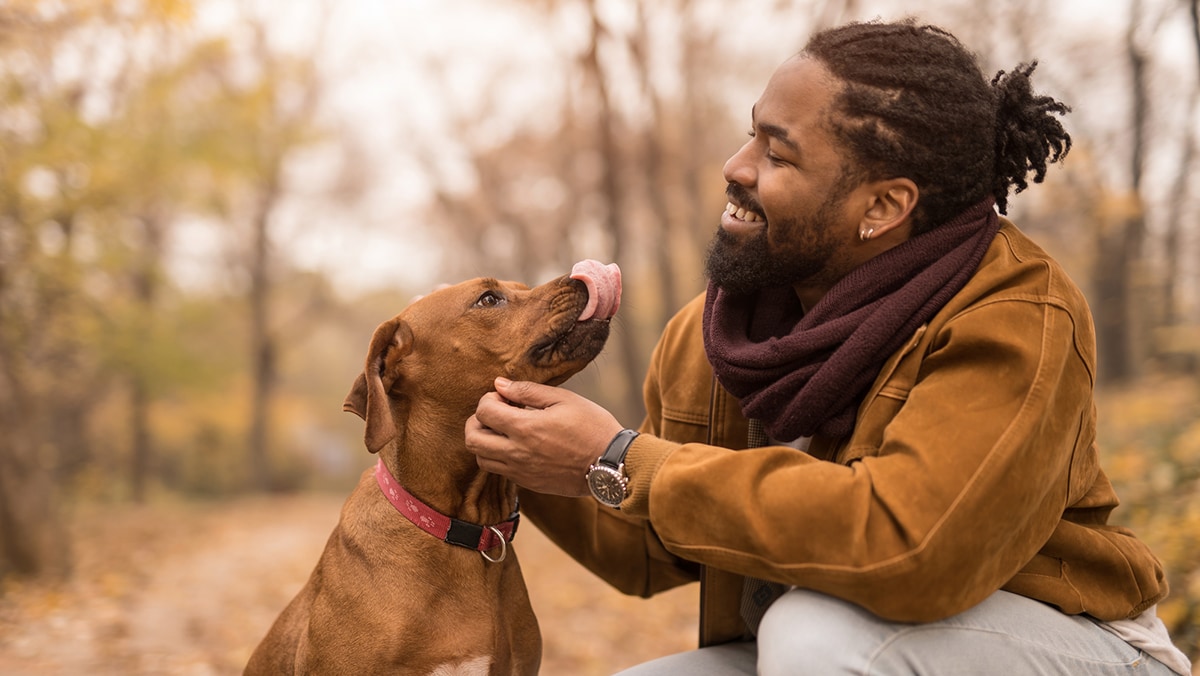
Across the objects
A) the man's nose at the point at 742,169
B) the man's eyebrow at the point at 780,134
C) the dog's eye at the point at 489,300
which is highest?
the man's eyebrow at the point at 780,134

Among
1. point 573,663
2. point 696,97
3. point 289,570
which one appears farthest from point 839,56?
point 696,97

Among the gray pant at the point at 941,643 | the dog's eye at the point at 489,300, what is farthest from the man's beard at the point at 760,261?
the gray pant at the point at 941,643

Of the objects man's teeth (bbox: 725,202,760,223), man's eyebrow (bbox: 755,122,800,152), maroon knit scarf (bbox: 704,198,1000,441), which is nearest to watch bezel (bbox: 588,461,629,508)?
maroon knit scarf (bbox: 704,198,1000,441)

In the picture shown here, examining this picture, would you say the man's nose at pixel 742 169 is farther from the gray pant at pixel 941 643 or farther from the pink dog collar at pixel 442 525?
the pink dog collar at pixel 442 525

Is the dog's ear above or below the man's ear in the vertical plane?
below

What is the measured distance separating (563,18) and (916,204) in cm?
1399

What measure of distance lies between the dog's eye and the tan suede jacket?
86 cm

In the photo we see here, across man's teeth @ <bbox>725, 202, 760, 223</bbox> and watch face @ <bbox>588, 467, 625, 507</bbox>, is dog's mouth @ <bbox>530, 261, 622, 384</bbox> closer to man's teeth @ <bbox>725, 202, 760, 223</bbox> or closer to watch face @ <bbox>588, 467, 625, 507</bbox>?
man's teeth @ <bbox>725, 202, 760, 223</bbox>

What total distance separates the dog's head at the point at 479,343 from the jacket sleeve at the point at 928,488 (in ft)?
2.04

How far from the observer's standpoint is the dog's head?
111 inches

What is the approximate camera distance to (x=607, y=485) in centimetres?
237

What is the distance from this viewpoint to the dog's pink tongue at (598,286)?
279 centimetres

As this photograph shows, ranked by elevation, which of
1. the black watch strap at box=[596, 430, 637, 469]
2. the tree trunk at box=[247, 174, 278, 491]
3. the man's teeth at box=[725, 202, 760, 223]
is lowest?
the tree trunk at box=[247, 174, 278, 491]

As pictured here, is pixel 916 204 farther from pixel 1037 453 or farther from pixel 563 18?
pixel 563 18
